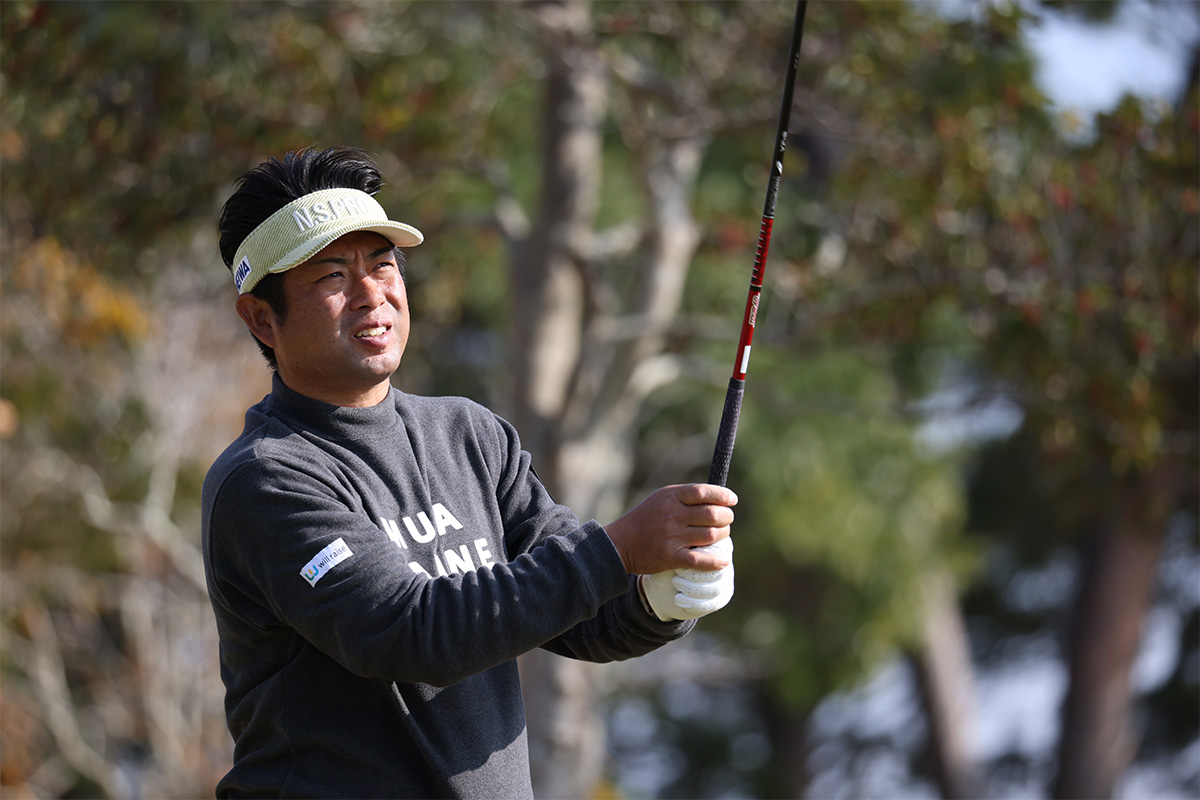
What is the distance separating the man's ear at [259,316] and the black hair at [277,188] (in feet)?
0.04

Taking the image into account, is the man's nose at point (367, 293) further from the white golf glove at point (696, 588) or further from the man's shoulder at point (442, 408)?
the white golf glove at point (696, 588)

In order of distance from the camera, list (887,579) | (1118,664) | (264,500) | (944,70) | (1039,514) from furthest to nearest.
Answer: (1039,514) < (1118,664) < (887,579) < (944,70) < (264,500)

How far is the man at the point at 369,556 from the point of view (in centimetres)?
184

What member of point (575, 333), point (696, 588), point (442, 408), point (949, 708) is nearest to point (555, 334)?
point (575, 333)

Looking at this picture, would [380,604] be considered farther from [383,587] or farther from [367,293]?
[367,293]

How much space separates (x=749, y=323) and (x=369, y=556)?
68cm

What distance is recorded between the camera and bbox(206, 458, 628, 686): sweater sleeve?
1.82 metres

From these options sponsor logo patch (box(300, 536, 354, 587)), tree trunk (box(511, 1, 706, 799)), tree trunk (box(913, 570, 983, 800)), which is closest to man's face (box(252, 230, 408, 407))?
sponsor logo patch (box(300, 536, 354, 587))

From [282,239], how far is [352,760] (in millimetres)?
758

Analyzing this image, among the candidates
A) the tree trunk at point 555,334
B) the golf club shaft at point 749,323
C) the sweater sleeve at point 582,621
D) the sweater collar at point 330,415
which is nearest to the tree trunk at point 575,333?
the tree trunk at point 555,334

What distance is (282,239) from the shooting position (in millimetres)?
2043

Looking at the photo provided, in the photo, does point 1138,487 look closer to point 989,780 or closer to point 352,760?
point 352,760

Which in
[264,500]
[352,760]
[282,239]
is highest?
[282,239]

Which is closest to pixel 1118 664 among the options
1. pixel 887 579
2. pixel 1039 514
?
pixel 1039 514
